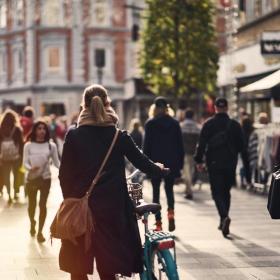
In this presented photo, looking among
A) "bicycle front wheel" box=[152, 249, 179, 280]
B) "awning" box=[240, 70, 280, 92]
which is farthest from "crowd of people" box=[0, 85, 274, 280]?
"awning" box=[240, 70, 280, 92]

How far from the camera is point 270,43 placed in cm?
1800

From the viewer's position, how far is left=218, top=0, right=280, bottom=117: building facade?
2617 centimetres

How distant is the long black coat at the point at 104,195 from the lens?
6.52 meters

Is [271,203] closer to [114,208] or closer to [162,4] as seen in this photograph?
[114,208]

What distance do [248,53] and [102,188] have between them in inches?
881

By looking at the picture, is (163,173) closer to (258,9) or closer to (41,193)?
(41,193)

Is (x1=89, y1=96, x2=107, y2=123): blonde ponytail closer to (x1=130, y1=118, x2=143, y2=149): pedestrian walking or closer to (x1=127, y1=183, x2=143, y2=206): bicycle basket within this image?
(x1=127, y1=183, x2=143, y2=206): bicycle basket

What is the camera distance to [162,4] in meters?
29.8

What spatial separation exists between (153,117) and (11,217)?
126 inches

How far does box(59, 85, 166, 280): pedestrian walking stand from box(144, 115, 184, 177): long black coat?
5799 mm

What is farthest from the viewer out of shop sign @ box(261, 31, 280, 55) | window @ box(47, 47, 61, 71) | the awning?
window @ box(47, 47, 61, 71)

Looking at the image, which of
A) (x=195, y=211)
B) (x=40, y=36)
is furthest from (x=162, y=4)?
(x=40, y=36)

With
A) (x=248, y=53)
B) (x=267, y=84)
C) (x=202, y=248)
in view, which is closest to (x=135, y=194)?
(x=202, y=248)

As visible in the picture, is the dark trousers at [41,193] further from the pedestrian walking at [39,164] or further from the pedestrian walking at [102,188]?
the pedestrian walking at [102,188]
